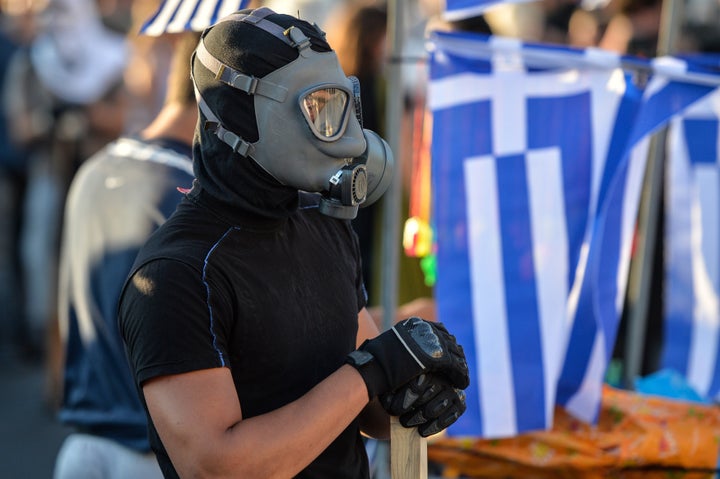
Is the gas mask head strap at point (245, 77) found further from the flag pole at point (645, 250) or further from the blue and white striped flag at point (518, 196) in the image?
the flag pole at point (645, 250)

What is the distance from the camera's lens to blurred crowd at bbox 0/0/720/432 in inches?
227

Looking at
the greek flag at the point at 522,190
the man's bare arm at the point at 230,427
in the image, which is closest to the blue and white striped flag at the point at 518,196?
the greek flag at the point at 522,190

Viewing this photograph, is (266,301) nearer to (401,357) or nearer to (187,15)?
(401,357)

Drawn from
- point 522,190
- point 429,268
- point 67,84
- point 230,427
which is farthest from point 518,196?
point 67,84

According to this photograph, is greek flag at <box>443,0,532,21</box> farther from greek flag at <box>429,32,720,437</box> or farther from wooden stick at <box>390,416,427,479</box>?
wooden stick at <box>390,416,427,479</box>

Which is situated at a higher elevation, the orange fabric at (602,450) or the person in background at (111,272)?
the person in background at (111,272)

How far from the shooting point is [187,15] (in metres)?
3.01

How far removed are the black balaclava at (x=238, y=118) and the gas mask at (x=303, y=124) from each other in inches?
0.6

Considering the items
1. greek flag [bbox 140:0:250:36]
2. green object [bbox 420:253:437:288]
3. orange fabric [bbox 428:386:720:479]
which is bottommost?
orange fabric [bbox 428:386:720:479]

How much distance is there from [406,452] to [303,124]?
2.27ft

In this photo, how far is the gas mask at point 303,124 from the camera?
193 centimetres

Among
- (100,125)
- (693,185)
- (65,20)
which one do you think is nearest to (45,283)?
(100,125)

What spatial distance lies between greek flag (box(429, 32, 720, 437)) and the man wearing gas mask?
40.3 inches

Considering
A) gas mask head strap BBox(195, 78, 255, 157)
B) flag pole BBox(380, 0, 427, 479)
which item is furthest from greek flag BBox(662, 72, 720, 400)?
gas mask head strap BBox(195, 78, 255, 157)
